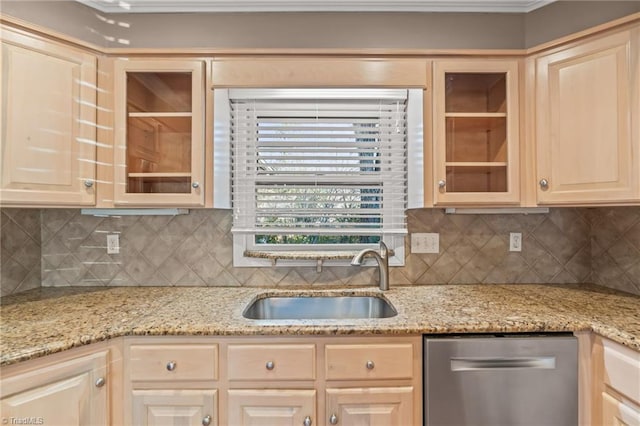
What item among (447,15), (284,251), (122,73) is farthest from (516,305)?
(122,73)

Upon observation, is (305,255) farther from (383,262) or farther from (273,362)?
(273,362)

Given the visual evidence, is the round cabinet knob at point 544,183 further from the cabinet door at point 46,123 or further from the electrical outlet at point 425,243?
the cabinet door at point 46,123

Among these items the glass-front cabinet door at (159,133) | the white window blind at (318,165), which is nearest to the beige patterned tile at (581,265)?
the white window blind at (318,165)

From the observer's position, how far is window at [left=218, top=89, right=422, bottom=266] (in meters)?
1.77

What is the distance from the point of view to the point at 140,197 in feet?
5.06

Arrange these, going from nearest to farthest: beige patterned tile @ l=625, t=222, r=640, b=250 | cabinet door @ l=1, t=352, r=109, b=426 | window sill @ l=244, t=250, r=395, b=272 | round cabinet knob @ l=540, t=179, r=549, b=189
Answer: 1. cabinet door @ l=1, t=352, r=109, b=426
2. round cabinet knob @ l=540, t=179, r=549, b=189
3. beige patterned tile @ l=625, t=222, r=640, b=250
4. window sill @ l=244, t=250, r=395, b=272

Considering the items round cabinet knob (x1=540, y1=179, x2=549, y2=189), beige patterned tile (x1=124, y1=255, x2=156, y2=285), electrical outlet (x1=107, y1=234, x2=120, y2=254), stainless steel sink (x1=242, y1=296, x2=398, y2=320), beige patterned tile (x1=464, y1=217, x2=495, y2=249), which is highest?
round cabinet knob (x1=540, y1=179, x2=549, y2=189)

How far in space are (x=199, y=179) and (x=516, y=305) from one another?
1.60m

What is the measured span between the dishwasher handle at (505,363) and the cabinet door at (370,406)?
0.21m

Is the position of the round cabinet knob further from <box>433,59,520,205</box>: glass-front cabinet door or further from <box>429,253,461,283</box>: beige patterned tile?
<box>429,253,461,283</box>: beige patterned tile

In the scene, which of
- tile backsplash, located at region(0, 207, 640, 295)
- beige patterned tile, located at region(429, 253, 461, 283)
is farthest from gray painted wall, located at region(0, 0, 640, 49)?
beige patterned tile, located at region(429, 253, 461, 283)

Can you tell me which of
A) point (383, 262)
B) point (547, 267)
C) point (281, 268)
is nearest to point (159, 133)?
point (281, 268)

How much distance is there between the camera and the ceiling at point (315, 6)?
158 centimetres

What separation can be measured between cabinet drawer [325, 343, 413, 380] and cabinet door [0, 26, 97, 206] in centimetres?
135
